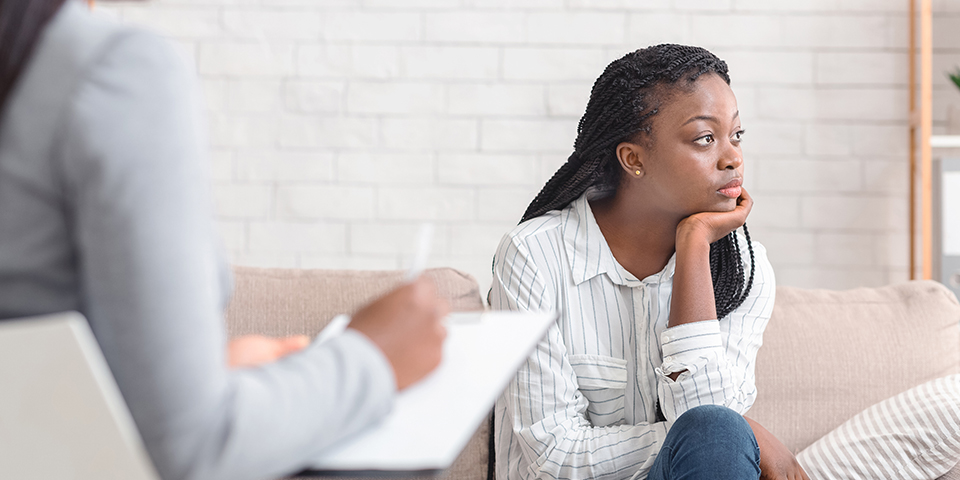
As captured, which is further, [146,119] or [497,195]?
[497,195]

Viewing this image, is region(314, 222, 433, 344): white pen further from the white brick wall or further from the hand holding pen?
the white brick wall

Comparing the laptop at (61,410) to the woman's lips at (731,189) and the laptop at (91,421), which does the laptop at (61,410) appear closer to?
the laptop at (91,421)

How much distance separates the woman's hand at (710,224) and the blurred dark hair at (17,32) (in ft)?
3.86

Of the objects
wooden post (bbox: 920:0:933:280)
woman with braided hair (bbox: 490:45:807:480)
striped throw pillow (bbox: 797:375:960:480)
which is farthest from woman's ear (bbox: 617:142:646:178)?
wooden post (bbox: 920:0:933:280)

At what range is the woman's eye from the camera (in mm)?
1445

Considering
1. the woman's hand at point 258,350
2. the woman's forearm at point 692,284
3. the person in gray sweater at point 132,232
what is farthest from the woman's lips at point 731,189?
the person in gray sweater at point 132,232

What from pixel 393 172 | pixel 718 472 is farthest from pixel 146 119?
pixel 393 172

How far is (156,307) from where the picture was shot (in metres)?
0.45

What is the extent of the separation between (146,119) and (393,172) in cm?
192

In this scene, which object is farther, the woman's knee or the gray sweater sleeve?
the woman's knee

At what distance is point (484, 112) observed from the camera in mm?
2336

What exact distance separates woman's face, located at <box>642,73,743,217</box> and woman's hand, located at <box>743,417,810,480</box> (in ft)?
1.41

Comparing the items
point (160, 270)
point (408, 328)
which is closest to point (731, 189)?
point (408, 328)

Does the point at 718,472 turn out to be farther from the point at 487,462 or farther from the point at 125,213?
the point at 125,213
